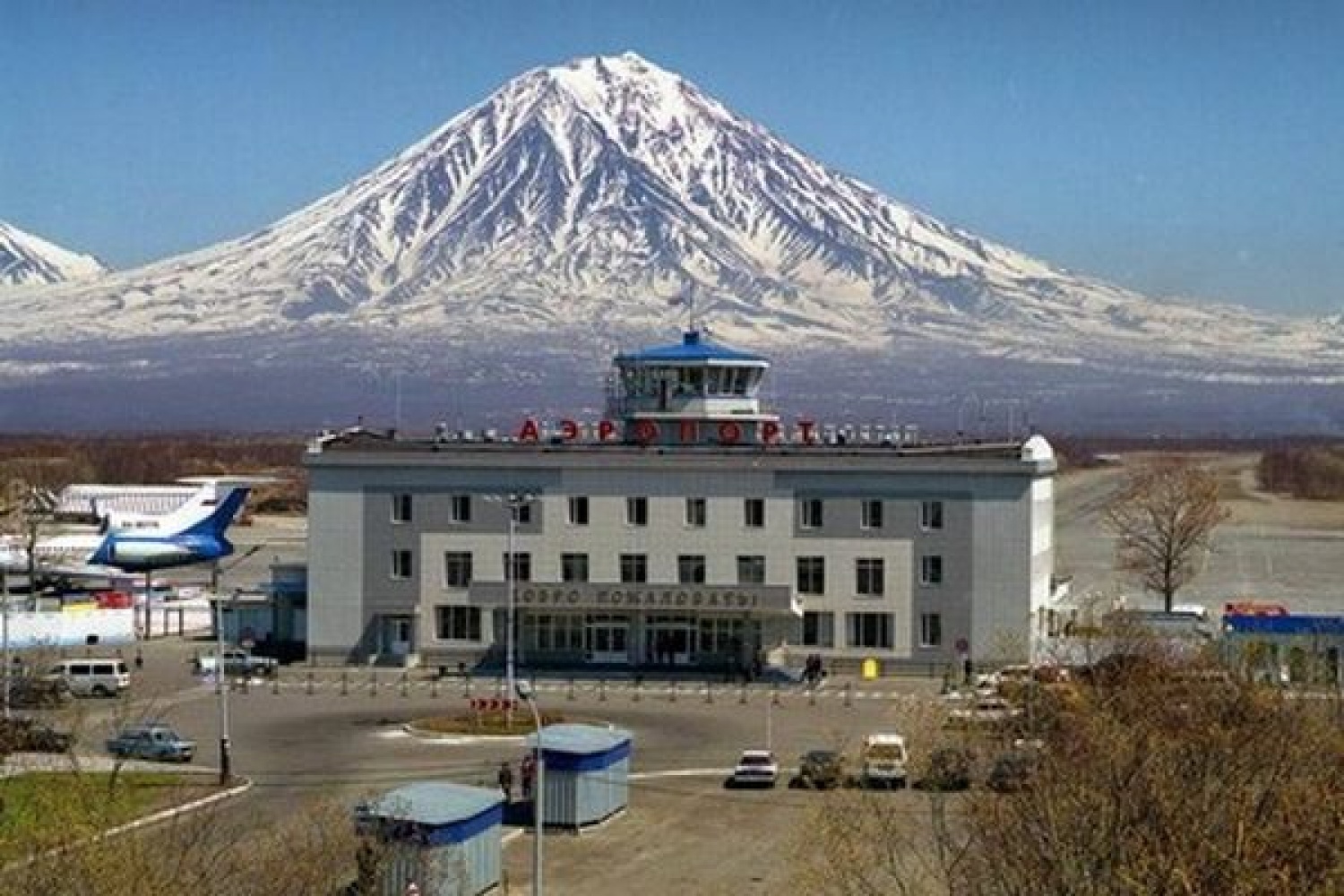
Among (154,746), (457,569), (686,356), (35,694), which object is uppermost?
(686,356)

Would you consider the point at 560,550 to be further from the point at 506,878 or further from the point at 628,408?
the point at 506,878

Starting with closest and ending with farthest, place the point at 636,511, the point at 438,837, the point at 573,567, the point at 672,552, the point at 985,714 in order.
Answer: the point at 438,837, the point at 985,714, the point at 672,552, the point at 636,511, the point at 573,567

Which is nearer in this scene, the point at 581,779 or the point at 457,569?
the point at 581,779

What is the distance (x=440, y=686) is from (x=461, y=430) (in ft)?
33.1

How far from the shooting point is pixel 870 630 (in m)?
53.4

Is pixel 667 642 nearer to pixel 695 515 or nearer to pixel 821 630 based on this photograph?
pixel 695 515

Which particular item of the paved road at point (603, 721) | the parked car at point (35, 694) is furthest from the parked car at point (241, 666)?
the parked car at point (35, 694)

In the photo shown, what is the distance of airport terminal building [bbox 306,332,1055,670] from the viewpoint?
52.8 m

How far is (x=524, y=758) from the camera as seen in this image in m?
38.3

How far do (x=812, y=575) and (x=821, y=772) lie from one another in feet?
54.5

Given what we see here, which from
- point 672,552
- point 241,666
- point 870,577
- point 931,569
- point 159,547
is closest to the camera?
point 241,666

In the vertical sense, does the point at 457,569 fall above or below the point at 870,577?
above

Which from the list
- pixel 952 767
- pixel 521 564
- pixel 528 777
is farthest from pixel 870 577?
pixel 952 767

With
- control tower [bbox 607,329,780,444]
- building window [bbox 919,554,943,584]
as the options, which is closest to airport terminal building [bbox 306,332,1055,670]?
building window [bbox 919,554,943,584]
